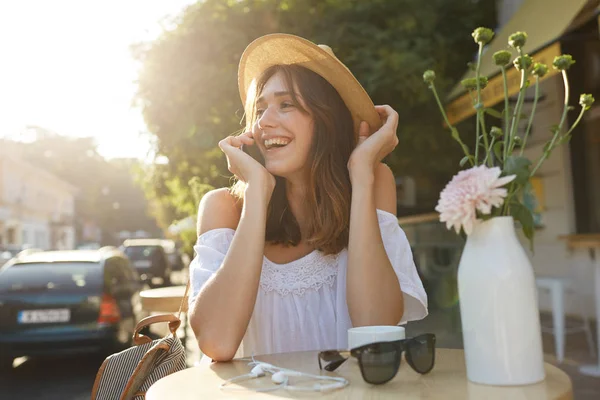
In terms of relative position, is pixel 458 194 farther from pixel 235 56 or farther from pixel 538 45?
pixel 235 56

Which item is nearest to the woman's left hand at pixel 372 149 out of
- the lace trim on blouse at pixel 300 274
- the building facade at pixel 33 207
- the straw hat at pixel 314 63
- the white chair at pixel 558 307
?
the straw hat at pixel 314 63

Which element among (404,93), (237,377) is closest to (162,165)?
(404,93)

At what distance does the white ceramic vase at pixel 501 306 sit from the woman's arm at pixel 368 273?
2.17 feet

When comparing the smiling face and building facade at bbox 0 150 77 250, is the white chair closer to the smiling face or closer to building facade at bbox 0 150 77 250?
the smiling face

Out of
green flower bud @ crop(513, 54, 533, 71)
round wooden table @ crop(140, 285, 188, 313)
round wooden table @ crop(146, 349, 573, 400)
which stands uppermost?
green flower bud @ crop(513, 54, 533, 71)

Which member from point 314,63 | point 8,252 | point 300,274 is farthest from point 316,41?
point 8,252

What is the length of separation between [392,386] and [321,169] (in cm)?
109

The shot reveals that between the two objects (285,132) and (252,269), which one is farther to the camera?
(285,132)

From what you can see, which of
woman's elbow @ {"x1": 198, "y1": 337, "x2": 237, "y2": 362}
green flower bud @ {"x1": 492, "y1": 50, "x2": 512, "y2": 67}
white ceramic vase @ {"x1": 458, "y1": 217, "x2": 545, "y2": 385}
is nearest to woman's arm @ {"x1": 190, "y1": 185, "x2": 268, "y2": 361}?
woman's elbow @ {"x1": 198, "y1": 337, "x2": 237, "y2": 362}

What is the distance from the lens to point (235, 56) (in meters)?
7.69

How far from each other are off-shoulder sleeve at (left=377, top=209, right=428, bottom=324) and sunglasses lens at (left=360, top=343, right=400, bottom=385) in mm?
718

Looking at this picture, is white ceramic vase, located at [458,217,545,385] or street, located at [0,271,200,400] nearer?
white ceramic vase, located at [458,217,545,385]

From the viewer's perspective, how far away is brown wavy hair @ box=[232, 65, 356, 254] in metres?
2.21

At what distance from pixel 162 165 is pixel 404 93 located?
3.97 m
